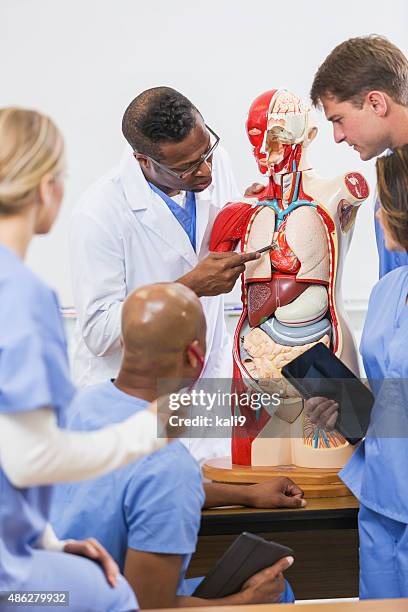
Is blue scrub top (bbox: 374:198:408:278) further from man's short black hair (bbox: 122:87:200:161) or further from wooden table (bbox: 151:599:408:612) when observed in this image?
wooden table (bbox: 151:599:408:612)

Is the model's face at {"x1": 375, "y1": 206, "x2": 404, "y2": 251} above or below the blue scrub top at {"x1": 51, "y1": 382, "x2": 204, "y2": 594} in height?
above

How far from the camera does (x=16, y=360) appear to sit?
1.17 m

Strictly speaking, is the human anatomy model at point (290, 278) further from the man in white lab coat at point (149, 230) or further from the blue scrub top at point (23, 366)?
the blue scrub top at point (23, 366)

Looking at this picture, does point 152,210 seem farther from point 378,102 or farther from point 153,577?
point 153,577

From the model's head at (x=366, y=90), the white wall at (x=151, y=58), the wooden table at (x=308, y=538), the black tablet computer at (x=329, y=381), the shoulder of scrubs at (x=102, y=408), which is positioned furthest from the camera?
the white wall at (x=151, y=58)

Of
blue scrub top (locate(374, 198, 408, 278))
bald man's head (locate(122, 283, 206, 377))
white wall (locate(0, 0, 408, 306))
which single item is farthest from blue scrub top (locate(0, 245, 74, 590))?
white wall (locate(0, 0, 408, 306))

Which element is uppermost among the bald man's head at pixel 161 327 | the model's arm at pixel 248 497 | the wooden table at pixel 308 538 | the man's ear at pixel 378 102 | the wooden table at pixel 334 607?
the man's ear at pixel 378 102

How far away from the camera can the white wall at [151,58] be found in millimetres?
3906

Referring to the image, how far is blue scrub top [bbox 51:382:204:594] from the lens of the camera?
1.54 m

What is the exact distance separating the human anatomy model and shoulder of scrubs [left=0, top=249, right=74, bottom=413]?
129 centimetres

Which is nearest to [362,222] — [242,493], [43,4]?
[43,4]

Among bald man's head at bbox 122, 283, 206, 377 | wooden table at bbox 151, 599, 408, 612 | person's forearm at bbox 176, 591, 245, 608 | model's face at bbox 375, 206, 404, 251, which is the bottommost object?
person's forearm at bbox 176, 591, 245, 608

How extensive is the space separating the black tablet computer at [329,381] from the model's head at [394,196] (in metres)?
0.38

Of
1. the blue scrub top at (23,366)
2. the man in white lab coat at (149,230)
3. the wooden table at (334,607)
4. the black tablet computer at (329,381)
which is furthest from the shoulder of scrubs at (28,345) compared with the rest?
the man in white lab coat at (149,230)
